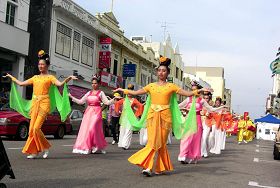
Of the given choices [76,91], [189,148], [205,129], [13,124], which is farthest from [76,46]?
[189,148]

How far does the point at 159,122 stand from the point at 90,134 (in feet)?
11.5

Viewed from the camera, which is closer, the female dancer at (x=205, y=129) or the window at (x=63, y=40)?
the female dancer at (x=205, y=129)

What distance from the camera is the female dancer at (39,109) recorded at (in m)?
9.36

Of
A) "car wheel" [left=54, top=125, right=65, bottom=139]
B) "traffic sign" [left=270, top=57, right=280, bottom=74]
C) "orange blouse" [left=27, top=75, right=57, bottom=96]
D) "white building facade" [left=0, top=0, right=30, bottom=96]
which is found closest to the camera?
"orange blouse" [left=27, top=75, right=57, bottom=96]

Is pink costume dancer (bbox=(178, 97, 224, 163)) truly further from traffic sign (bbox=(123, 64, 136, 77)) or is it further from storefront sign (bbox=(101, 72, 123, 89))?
traffic sign (bbox=(123, 64, 136, 77))

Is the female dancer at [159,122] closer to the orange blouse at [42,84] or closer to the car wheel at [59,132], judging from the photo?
the orange blouse at [42,84]

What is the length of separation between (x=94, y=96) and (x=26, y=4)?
16288 mm

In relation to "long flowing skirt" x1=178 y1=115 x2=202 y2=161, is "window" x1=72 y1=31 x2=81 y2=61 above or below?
above

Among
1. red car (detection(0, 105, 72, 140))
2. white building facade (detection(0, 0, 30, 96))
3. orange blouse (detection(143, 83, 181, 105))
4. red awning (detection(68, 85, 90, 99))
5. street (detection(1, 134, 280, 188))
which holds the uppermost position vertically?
white building facade (detection(0, 0, 30, 96))

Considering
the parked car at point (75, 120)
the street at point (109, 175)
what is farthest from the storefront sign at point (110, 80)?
the street at point (109, 175)

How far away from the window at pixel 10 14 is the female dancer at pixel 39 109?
15972 millimetres

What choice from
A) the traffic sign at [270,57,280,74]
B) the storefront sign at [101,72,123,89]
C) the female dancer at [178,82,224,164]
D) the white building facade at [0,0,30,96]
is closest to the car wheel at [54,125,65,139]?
the white building facade at [0,0,30,96]

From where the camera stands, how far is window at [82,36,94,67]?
34.4m

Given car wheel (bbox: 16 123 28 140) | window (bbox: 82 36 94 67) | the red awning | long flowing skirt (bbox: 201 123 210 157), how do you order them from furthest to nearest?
window (bbox: 82 36 94 67)
the red awning
car wheel (bbox: 16 123 28 140)
long flowing skirt (bbox: 201 123 210 157)
